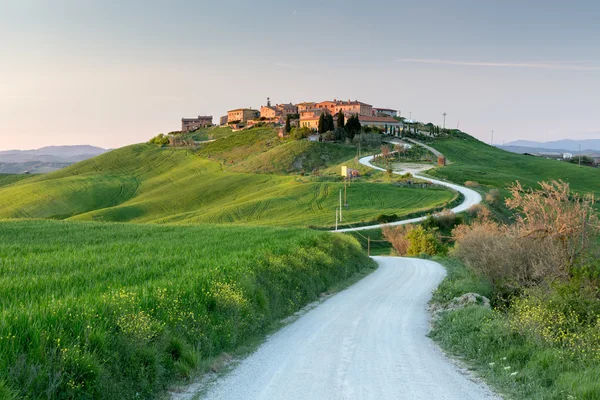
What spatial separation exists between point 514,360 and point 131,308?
7.60 metres

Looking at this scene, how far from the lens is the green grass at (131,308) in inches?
266

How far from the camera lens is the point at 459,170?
96.7 m

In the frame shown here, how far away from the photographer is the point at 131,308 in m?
8.94

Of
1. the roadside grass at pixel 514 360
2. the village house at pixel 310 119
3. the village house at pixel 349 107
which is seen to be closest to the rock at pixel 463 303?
the roadside grass at pixel 514 360

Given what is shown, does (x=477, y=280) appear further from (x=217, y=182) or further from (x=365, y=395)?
(x=217, y=182)

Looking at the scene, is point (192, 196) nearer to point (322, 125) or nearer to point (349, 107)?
point (322, 125)

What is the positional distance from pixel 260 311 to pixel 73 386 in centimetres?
698

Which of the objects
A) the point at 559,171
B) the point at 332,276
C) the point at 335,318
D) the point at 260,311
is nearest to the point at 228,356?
the point at 260,311

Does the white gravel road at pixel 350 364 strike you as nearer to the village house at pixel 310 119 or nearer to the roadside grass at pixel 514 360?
the roadside grass at pixel 514 360

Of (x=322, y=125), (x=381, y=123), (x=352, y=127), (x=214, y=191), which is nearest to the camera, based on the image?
(x=214, y=191)

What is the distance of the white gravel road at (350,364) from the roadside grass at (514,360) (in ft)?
1.49

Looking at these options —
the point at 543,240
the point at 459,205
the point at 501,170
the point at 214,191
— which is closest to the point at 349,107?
the point at 501,170

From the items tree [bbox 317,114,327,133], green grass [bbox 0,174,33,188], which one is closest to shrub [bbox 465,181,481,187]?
tree [bbox 317,114,327,133]

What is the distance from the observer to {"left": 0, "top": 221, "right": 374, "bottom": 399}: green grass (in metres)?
6.77
